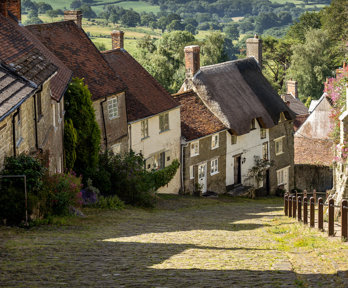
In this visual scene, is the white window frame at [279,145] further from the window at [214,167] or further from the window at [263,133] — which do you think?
the window at [214,167]

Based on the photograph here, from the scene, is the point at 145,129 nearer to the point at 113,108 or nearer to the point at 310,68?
the point at 113,108

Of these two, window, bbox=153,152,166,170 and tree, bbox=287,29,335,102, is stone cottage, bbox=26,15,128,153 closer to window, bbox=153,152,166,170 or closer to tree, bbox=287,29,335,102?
window, bbox=153,152,166,170

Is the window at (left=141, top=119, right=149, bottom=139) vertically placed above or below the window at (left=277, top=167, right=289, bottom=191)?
above

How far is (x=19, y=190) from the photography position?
627 inches

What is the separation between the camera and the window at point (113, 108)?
2998 cm

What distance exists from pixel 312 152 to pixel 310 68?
3819 cm

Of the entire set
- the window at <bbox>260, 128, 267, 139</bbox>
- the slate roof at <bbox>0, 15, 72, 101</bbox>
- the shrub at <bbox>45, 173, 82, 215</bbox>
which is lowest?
the shrub at <bbox>45, 173, 82, 215</bbox>

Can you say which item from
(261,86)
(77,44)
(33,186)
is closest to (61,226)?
(33,186)

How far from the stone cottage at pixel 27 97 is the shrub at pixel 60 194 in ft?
3.61

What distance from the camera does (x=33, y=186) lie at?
1653 centimetres

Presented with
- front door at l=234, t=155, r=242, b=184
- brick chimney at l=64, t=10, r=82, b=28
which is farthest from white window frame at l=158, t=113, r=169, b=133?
front door at l=234, t=155, r=242, b=184

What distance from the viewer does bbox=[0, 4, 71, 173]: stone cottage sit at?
15.3m

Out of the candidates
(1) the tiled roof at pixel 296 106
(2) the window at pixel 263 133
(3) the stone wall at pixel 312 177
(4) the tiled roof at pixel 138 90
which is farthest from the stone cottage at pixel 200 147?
(1) the tiled roof at pixel 296 106

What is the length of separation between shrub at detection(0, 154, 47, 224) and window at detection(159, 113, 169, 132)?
18.4 meters
